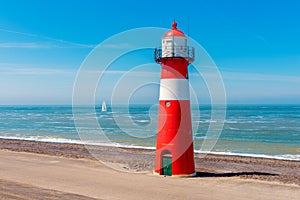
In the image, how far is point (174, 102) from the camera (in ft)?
39.9

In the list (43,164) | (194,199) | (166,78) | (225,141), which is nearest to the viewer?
(194,199)

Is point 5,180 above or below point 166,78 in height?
below

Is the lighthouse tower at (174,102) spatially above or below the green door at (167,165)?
above

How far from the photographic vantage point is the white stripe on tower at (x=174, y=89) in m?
12.1

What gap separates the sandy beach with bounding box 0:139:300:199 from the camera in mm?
10492

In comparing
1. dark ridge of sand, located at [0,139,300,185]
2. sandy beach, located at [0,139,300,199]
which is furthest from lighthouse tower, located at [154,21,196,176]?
dark ridge of sand, located at [0,139,300,185]

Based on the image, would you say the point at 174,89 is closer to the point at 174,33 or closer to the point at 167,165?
the point at 174,33

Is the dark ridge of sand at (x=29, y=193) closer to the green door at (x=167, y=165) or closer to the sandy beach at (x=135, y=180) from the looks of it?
the sandy beach at (x=135, y=180)

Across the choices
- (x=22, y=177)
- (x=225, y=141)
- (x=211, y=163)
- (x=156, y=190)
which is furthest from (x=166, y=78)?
(x=225, y=141)

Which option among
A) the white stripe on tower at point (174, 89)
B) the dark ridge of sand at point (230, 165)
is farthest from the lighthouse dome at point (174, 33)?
the dark ridge of sand at point (230, 165)

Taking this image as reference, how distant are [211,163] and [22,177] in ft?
30.0

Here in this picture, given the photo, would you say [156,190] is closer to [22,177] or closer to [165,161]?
[165,161]

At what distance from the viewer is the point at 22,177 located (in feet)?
42.6

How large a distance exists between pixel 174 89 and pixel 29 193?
5386 millimetres
